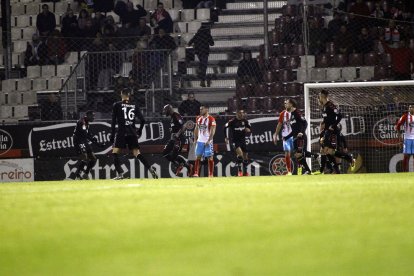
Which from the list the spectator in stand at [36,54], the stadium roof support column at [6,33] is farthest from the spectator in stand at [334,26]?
the stadium roof support column at [6,33]

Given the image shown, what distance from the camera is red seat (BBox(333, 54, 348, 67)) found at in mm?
21906

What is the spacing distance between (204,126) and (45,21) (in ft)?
24.5

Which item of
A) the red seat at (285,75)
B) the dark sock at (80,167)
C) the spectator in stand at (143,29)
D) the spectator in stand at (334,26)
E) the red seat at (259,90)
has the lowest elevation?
the dark sock at (80,167)

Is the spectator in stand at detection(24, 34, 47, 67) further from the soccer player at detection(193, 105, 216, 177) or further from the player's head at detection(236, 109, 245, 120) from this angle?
the player's head at detection(236, 109, 245, 120)

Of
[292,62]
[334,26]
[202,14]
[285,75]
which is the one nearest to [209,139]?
[285,75]

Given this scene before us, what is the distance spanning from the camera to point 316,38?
859 inches

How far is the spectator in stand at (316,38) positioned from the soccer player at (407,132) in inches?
123

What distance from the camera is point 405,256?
379cm

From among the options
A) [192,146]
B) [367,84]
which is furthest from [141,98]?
[367,84]

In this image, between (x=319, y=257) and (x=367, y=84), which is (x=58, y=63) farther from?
(x=319, y=257)

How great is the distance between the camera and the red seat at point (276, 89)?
70.3 feet

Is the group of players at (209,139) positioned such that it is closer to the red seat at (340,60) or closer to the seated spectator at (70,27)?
the red seat at (340,60)

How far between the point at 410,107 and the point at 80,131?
7.79 meters

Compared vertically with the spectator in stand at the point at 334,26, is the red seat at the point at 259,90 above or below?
below
